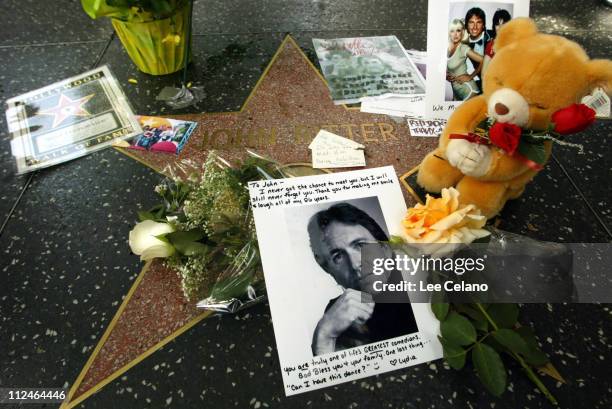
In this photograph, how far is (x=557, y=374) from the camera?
0.44 meters

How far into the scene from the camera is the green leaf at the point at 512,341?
1.32ft

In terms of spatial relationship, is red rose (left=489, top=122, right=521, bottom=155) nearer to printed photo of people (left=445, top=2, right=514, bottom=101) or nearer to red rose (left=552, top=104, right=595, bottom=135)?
red rose (left=552, top=104, right=595, bottom=135)

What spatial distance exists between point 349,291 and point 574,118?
31cm

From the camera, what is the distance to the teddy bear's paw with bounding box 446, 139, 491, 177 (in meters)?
0.45

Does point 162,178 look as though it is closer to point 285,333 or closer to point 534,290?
point 285,333

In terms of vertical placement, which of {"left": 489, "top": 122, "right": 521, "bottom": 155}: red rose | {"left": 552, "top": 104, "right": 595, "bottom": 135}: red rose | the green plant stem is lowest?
the green plant stem

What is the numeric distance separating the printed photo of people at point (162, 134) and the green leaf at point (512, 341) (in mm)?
543

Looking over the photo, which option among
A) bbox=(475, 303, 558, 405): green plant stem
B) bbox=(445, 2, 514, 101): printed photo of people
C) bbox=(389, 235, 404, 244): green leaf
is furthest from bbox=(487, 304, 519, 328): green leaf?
bbox=(445, 2, 514, 101): printed photo of people

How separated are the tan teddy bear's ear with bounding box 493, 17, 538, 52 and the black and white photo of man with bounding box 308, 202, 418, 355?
0.27 meters

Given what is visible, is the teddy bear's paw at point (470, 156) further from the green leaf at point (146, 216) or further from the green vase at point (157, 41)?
the green vase at point (157, 41)

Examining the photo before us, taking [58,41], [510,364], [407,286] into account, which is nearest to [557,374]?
[510,364]

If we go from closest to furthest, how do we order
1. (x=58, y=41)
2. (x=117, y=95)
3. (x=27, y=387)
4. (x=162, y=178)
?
(x=27, y=387) → (x=162, y=178) → (x=117, y=95) → (x=58, y=41)

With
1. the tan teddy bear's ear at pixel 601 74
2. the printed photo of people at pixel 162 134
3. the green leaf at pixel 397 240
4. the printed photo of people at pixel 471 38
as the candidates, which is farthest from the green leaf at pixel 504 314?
the printed photo of people at pixel 162 134

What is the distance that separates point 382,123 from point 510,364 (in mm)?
428
